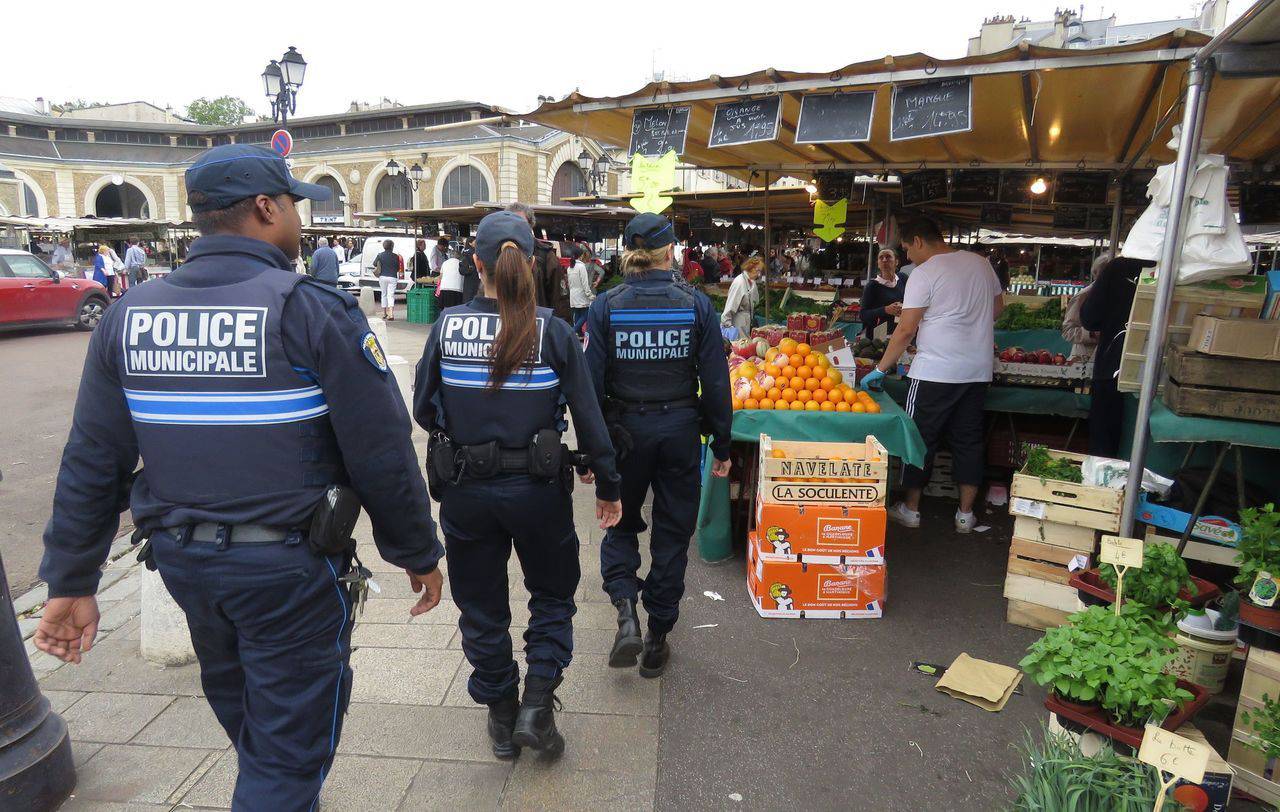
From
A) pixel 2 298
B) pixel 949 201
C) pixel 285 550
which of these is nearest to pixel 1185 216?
pixel 285 550

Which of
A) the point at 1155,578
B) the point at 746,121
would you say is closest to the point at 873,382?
the point at 746,121

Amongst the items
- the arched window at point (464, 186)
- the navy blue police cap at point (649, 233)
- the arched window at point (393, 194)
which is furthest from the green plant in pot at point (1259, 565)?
the arched window at point (393, 194)

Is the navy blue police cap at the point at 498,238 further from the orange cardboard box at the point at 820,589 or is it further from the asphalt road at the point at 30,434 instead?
the asphalt road at the point at 30,434

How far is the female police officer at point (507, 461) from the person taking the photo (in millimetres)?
2604

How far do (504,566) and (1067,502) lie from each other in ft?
9.47

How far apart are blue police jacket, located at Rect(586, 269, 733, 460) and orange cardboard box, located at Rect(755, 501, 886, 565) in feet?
2.78

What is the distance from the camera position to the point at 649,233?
3.59 meters

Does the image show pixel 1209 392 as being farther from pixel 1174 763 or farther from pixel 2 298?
pixel 2 298

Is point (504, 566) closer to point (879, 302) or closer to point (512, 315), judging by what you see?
point (512, 315)

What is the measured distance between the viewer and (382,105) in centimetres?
5694

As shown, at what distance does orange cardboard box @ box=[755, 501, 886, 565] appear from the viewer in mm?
3951

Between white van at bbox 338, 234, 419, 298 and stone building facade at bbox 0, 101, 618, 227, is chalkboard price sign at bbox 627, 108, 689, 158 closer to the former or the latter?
white van at bbox 338, 234, 419, 298

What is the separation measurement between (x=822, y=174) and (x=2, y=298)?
51.6ft

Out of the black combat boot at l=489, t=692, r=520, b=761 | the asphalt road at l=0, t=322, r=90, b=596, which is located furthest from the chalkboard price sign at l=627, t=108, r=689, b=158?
the asphalt road at l=0, t=322, r=90, b=596
